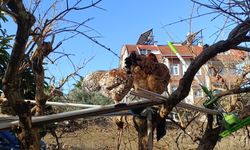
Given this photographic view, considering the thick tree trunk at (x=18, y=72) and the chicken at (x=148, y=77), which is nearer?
the thick tree trunk at (x=18, y=72)

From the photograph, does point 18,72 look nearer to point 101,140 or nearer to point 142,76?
point 142,76

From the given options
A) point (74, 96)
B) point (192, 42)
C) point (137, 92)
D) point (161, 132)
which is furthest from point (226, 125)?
point (74, 96)

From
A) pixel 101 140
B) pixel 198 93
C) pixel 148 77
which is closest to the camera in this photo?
pixel 148 77

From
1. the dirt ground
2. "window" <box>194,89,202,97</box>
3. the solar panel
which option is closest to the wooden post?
"window" <box>194,89,202,97</box>

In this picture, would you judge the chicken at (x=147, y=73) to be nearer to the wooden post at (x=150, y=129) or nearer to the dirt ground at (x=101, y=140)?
the wooden post at (x=150, y=129)

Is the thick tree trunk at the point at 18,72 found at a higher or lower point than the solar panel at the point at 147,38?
lower

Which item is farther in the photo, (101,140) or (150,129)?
(101,140)

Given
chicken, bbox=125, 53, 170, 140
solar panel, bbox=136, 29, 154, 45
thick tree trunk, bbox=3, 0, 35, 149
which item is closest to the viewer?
thick tree trunk, bbox=3, 0, 35, 149

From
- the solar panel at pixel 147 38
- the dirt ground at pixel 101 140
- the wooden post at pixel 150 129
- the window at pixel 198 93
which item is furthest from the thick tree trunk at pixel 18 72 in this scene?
the solar panel at pixel 147 38

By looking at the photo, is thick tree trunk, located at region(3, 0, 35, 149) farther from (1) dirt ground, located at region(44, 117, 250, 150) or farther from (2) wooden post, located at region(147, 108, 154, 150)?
(1) dirt ground, located at region(44, 117, 250, 150)

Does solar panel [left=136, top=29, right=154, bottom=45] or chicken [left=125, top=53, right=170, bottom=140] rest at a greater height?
solar panel [left=136, top=29, right=154, bottom=45]

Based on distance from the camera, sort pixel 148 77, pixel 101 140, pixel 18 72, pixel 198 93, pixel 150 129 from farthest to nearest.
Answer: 1. pixel 101 140
2. pixel 198 93
3. pixel 148 77
4. pixel 150 129
5. pixel 18 72

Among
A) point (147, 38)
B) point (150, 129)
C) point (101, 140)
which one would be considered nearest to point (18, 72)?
point (150, 129)

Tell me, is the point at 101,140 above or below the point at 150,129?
below
